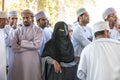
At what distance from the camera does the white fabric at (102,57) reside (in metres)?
2.93

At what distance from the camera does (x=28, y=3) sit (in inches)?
324

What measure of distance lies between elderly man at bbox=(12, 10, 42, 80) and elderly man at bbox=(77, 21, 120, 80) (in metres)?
1.55

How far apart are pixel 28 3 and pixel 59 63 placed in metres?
4.23

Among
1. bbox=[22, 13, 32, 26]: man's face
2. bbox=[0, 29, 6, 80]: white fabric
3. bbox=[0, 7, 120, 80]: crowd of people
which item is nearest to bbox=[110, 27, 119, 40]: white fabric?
bbox=[0, 7, 120, 80]: crowd of people

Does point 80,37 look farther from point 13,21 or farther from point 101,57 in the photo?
point 101,57

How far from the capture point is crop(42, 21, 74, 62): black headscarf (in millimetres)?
4457

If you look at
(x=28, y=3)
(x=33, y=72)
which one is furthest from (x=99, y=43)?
(x=28, y=3)

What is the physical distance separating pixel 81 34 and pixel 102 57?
5.46 feet

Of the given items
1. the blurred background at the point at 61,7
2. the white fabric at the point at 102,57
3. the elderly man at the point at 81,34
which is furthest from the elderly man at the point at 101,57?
the blurred background at the point at 61,7

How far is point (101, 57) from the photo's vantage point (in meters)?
2.96

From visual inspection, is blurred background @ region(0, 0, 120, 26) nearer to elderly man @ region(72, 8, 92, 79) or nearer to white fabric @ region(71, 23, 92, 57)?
elderly man @ region(72, 8, 92, 79)

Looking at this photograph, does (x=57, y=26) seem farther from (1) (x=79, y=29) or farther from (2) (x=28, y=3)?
(2) (x=28, y=3)

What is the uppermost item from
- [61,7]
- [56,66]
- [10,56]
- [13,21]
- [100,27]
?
[61,7]

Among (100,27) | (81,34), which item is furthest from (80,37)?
(100,27)
